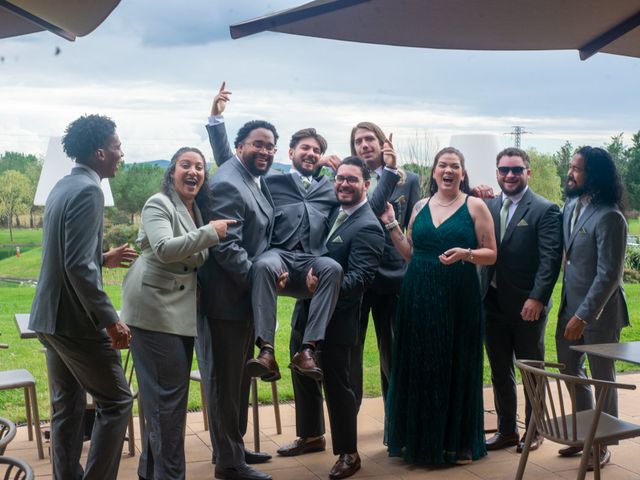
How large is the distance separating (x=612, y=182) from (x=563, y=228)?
0.40 meters

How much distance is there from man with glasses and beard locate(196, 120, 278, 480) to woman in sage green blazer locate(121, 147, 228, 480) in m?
0.23

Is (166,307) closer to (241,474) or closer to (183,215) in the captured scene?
(183,215)

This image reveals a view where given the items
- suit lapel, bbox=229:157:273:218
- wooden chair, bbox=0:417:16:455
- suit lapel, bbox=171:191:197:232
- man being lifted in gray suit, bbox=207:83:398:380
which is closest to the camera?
wooden chair, bbox=0:417:16:455

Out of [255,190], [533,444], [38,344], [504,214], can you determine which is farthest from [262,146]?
[38,344]

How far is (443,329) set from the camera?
439cm

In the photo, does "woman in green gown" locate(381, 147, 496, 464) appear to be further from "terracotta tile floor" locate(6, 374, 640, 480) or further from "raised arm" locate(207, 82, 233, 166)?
"raised arm" locate(207, 82, 233, 166)

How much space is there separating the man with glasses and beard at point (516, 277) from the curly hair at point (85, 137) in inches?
87.7

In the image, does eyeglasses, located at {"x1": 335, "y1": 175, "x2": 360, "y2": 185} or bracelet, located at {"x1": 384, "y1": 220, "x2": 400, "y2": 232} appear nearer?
eyeglasses, located at {"x1": 335, "y1": 175, "x2": 360, "y2": 185}

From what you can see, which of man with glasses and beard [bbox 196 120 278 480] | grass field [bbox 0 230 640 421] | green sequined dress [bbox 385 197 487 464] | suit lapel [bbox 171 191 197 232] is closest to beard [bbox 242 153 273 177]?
man with glasses and beard [bbox 196 120 278 480]

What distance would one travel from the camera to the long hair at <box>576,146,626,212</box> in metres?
4.30

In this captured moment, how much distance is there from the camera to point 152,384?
365 centimetres

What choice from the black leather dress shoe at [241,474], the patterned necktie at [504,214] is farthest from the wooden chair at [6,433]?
the patterned necktie at [504,214]

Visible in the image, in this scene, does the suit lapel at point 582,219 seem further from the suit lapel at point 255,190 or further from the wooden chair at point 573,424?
the suit lapel at point 255,190

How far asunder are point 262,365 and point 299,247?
692 millimetres
